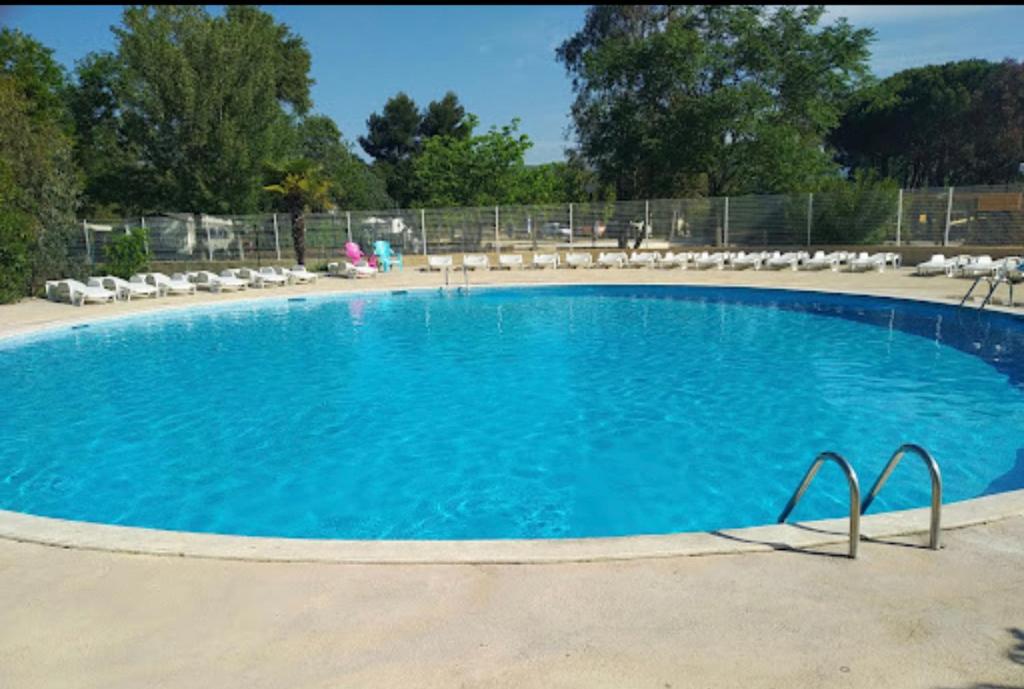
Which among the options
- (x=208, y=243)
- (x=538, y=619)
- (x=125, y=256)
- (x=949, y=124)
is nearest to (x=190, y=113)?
(x=208, y=243)

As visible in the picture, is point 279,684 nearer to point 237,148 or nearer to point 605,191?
point 237,148

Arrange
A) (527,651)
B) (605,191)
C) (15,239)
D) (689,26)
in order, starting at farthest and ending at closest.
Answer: (605,191) → (689,26) → (15,239) → (527,651)

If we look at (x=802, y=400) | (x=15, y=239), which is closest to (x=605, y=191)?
(x=15, y=239)

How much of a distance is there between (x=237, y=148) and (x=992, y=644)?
29425 mm

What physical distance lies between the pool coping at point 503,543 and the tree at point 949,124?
48373 millimetres

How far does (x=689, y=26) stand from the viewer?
3259 cm

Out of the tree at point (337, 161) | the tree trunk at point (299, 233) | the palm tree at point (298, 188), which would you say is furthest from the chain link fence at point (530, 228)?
the tree at point (337, 161)

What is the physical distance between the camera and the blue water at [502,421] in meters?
6.00

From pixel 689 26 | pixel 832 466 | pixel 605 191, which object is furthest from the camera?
pixel 605 191

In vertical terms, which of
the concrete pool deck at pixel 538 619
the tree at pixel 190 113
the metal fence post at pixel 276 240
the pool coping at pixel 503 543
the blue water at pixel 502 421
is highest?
the tree at pixel 190 113

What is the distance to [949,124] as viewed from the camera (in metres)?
48.9

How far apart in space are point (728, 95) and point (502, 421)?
2496 cm

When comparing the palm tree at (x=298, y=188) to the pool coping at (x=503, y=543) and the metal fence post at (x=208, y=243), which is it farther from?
the pool coping at (x=503, y=543)

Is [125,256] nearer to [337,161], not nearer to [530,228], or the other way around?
[530,228]
